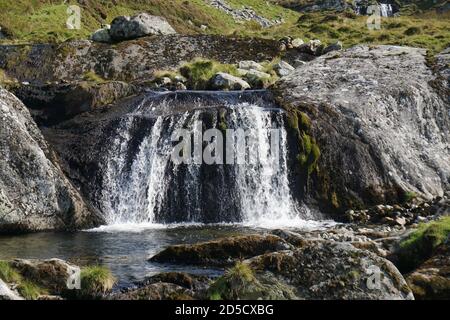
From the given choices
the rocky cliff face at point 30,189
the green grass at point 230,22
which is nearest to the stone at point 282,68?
the green grass at point 230,22

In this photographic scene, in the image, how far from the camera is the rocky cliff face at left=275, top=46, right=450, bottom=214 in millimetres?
31547

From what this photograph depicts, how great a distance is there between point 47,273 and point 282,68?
2955 centimetres

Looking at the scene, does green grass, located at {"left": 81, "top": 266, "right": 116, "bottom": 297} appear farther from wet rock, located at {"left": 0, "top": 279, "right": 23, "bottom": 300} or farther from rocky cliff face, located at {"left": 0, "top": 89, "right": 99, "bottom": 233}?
rocky cliff face, located at {"left": 0, "top": 89, "right": 99, "bottom": 233}

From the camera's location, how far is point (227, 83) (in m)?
38.9

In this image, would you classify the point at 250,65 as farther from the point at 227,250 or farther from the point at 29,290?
the point at 29,290

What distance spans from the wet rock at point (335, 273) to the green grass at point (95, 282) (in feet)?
13.3

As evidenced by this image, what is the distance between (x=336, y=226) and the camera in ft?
91.1

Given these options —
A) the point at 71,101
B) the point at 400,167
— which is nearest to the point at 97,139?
the point at 71,101

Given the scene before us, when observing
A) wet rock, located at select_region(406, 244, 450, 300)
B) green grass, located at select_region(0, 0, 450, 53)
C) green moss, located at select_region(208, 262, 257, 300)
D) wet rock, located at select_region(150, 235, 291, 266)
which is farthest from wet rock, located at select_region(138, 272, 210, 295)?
green grass, located at select_region(0, 0, 450, 53)

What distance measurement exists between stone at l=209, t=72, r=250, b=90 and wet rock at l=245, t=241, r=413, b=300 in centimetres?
2540

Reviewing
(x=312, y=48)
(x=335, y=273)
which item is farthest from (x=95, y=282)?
(x=312, y=48)

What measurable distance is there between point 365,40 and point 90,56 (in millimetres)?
21882
